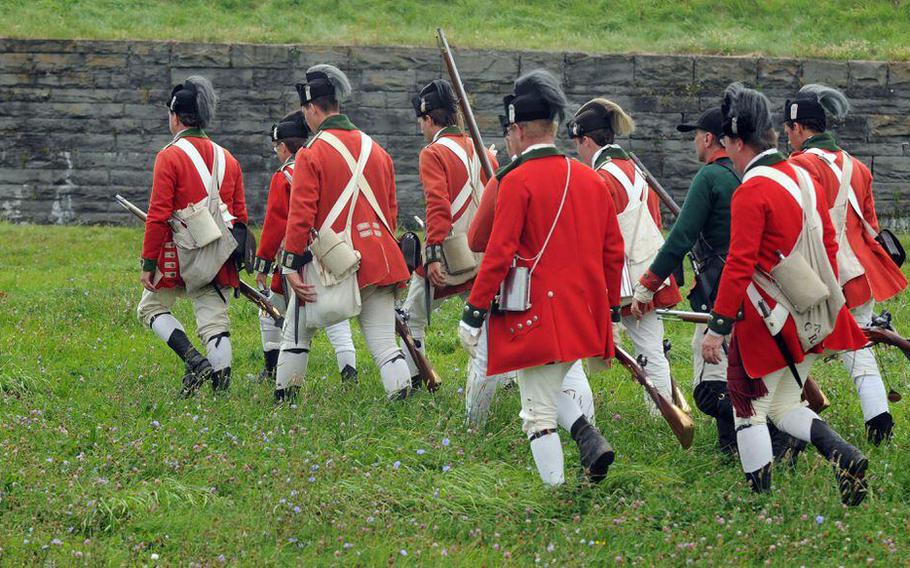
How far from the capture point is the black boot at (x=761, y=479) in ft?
18.4

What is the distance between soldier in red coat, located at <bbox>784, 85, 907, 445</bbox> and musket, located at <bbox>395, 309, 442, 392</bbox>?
253 cm

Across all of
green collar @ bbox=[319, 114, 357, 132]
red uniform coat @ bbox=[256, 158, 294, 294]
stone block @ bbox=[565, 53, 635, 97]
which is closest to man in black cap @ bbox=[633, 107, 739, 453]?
green collar @ bbox=[319, 114, 357, 132]

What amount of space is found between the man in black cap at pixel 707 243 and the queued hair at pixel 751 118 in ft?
2.08

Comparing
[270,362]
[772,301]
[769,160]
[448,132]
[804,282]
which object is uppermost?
[769,160]

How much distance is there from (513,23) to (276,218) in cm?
1068

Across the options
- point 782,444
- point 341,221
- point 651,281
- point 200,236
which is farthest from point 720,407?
point 200,236

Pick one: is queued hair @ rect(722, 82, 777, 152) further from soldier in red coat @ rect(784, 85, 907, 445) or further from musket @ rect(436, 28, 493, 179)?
musket @ rect(436, 28, 493, 179)

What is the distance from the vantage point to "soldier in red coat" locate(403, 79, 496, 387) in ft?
24.8

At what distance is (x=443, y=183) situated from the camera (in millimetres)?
7594

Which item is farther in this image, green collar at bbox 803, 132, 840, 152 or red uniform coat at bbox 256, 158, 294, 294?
red uniform coat at bbox 256, 158, 294, 294

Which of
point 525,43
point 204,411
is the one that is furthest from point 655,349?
point 525,43

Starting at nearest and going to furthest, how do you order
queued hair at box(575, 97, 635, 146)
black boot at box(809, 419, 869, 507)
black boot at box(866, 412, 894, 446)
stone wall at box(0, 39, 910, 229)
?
1. black boot at box(809, 419, 869, 507)
2. black boot at box(866, 412, 894, 446)
3. queued hair at box(575, 97, 635, 146)
4. stone wall at box(0, 39, 910, 229)

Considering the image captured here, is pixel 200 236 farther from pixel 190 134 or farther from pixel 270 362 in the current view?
pixel 270 362

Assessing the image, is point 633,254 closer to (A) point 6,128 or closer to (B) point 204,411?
A: (B) point 204,411
